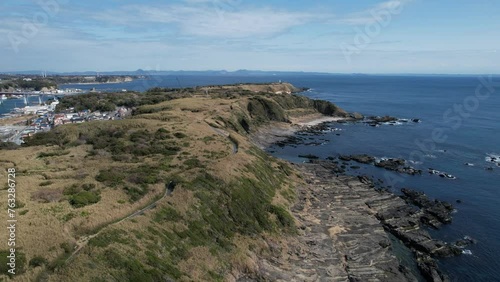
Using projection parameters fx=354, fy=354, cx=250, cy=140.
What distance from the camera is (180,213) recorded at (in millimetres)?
42625

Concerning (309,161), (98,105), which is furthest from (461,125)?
(98,105)

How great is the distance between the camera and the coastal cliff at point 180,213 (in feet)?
105

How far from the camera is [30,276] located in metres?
26.7

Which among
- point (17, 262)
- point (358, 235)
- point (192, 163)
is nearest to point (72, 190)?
point (17, 262)

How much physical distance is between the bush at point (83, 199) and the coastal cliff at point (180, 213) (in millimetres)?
143

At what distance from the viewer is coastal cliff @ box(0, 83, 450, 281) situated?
32.0m

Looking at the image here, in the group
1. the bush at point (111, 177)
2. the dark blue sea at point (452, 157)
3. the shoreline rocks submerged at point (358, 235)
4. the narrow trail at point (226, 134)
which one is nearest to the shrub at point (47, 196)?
the bush at point (111, 177)

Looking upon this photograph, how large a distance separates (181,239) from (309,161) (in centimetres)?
5848

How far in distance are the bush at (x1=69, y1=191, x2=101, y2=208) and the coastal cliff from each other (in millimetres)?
143

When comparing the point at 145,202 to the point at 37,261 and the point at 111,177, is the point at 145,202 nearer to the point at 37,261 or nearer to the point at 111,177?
the point at 111,177

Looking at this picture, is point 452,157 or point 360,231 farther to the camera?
point 452,157

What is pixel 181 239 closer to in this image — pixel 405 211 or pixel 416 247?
pixel 416 247

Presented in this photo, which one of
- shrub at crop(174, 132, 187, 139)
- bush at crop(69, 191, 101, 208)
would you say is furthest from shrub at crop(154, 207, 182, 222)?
shrub at crop(174, 132, 187, 139)

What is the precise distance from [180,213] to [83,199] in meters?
10.8
